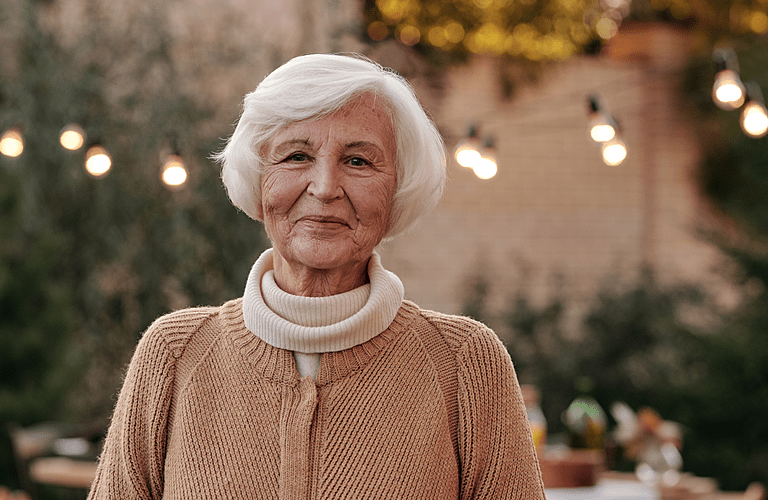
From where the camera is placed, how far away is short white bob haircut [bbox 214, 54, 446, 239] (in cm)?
112

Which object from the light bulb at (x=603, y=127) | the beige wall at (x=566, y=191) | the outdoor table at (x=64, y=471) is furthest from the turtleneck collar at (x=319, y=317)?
the beige wall at (x=566, y=191)

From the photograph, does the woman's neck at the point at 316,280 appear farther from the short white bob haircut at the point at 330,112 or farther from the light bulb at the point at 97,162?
the light bulb at the point at 97,162

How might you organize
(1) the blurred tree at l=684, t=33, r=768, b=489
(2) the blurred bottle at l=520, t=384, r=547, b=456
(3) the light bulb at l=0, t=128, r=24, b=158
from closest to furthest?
(2) the blurred bottle at l=520, t=384, r=547, b=456 < (3) the light bulb at l=0, t=128, r=24, b=158 < (1) the blurred tree at l=684, t=33, r=768, b=489

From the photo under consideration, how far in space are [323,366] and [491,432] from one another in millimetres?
277

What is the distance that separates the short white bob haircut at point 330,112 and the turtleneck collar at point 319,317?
0.44 feet

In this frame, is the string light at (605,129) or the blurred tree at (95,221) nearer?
the string light at (605,129)

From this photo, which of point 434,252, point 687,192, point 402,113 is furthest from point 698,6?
point 402,113

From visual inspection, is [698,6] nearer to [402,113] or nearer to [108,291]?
[108,291]

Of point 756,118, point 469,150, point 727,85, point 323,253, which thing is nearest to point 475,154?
point 469,150

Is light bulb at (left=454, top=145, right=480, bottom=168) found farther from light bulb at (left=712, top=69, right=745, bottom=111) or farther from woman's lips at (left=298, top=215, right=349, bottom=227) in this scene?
woman's lips at (left=298, top=215, right=349, bottom=227)

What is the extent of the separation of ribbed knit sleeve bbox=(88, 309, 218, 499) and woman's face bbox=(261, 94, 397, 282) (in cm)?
25

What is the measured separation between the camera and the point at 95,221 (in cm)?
463

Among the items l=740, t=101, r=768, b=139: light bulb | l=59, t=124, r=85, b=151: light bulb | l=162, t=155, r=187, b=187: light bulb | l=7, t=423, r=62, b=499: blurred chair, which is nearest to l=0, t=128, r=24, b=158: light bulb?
l=59, t=124, r=85, b=151: light bulb

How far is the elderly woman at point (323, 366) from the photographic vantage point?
3.66 feet
